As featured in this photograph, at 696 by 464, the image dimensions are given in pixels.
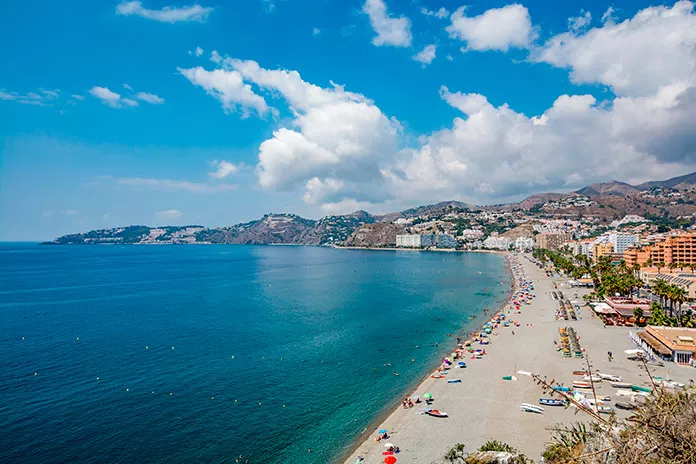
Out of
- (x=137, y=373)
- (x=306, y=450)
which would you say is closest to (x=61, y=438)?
(x=137, y=373)

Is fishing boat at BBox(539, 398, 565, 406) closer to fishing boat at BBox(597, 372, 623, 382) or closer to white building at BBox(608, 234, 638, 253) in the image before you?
fishing boat at BBox(597, 372, 623, 382)

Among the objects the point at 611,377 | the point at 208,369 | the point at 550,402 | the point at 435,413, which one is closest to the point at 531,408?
the point at 550,402

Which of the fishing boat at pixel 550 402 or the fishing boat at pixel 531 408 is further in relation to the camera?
the fishing boat at pixel 550 402

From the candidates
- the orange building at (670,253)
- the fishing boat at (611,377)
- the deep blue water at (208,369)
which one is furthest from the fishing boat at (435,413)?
the orange building at (670,253)

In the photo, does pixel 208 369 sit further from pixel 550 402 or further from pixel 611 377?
pixel 611 377

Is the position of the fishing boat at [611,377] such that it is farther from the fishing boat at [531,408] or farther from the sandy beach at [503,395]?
the fishing boat at [531,408]

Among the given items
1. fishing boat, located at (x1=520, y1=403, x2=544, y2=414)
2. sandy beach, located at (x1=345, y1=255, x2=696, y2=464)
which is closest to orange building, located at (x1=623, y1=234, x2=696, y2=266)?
sandy beach, located at (x1=345, y1=255, x2=696, y2=464)
